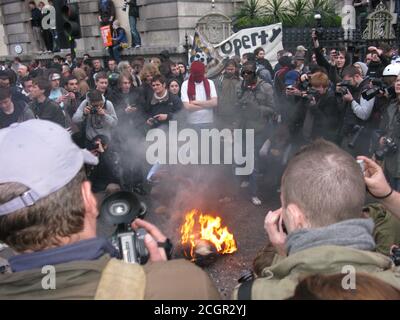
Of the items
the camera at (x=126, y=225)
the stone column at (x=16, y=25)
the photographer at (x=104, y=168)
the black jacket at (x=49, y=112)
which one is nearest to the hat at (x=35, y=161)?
the camera at (x=126, y=225)

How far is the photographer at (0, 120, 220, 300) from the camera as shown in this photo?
1294 millimetres

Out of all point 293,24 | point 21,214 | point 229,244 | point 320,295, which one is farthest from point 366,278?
point 293,24

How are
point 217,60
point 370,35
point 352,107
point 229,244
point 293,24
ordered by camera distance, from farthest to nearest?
point 293,24, point 370,35, point 217,60, point 352,107, point 229,244

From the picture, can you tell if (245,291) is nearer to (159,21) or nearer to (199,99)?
(199,99)

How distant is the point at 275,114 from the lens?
623 cm

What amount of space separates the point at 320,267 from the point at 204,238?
3.31 m

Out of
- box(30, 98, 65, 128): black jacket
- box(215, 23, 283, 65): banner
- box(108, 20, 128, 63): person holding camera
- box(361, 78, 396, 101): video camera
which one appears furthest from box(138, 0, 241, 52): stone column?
box(361, 78, 396, 101): video camera

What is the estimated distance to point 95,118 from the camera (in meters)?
6.27

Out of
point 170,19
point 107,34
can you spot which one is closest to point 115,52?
point 107,34

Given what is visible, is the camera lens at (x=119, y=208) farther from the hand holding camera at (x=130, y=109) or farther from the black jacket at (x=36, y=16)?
the black jacket at (x=36, y=16)

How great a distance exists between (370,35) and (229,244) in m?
9.60

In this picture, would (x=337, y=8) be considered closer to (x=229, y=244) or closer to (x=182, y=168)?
(x=182, y=168)

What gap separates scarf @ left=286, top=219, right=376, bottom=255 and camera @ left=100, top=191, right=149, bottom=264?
601 mm

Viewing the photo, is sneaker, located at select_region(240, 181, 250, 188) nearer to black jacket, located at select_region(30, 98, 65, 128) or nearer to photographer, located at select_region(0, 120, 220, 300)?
black jacket, located at select_region(30, 98, 65, 128)
